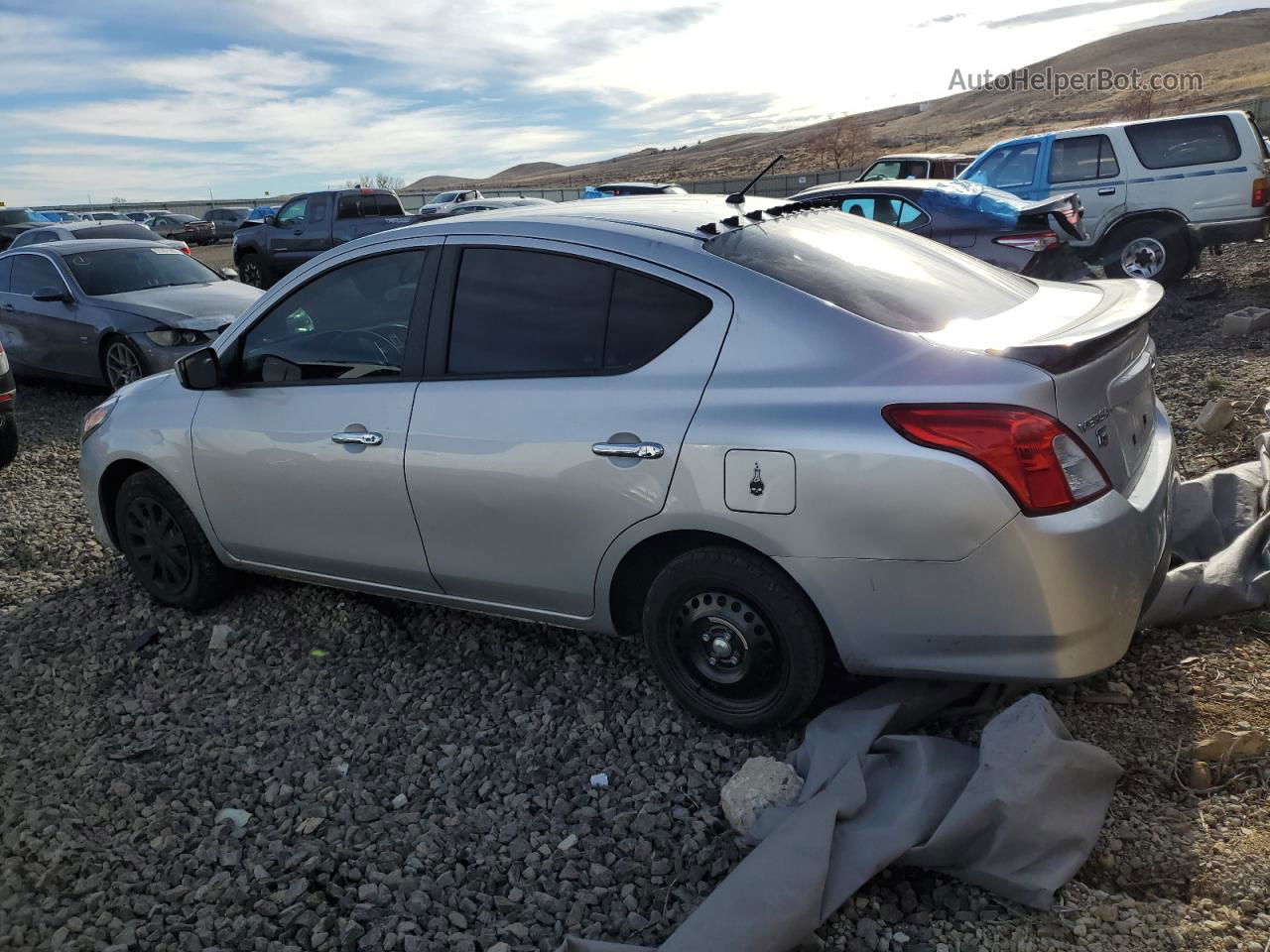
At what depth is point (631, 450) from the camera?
10.1ft

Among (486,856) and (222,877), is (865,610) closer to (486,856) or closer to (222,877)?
(486,856)

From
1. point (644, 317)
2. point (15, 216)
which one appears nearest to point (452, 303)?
point (644, 317)

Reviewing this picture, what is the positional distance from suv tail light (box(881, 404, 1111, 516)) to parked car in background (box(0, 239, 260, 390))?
7783mm

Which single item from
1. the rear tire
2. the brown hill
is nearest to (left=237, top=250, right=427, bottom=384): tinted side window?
the rear tire

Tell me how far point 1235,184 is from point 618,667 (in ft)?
33.4

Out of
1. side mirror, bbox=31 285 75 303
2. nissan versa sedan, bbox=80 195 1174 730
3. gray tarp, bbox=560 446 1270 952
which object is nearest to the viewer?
gray tarp, bbox=560 446 1270 952

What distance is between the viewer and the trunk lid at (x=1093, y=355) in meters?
2.71

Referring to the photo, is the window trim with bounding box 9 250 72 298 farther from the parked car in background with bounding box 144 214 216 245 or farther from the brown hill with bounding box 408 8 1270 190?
the brown hill with bounding box 408 8 1270 190

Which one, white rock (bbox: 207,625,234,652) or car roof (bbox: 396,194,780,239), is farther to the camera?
white rock (bbox: 207,625,234,652)

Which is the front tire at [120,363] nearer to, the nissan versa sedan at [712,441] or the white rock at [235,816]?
the nissan versa sedan at [712,441]

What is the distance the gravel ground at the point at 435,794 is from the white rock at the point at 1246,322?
17.5ft

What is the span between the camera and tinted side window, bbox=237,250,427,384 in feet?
12.3

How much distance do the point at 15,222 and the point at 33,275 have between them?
2371 cm

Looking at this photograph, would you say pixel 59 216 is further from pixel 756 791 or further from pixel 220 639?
pixel 756 791
